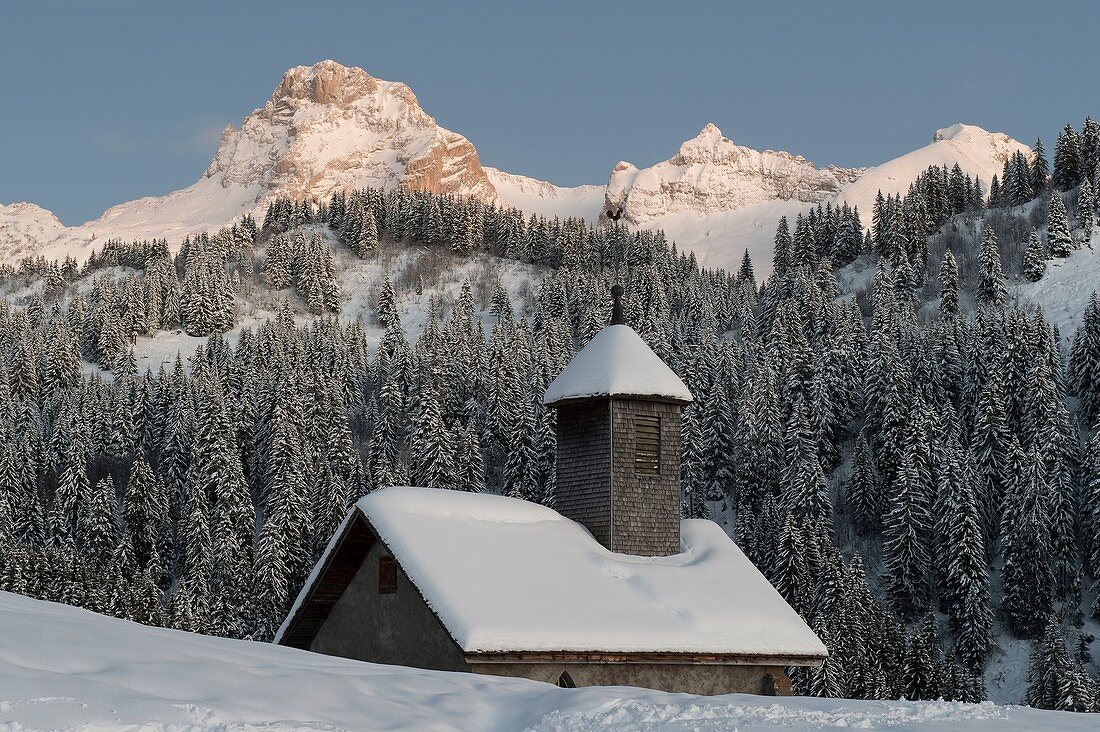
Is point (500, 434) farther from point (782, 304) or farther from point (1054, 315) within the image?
point (1054, 315)

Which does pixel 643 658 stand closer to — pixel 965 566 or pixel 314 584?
pixel 314 584

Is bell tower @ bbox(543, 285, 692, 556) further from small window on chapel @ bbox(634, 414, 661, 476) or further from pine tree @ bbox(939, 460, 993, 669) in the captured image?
pine tree @ bbox(939, 460, 993, 669)

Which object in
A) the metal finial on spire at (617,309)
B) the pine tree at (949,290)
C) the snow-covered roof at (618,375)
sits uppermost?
the pine tree at (949,290)

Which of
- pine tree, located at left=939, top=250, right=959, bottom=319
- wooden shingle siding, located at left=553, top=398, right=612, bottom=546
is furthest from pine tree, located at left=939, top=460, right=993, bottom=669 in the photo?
wooden shingle siding, located at left=553, top=398, right=612, bottom=546

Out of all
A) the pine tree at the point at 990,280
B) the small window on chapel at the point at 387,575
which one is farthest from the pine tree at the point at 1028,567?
the small window on chapel at the point at 387,575

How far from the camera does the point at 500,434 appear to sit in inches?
3775

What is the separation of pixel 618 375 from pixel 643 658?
8856 mm

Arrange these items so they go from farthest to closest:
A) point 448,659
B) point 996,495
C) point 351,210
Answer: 1. point 351,210
2. point 996,495
3. point 448,659

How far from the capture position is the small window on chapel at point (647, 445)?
31.0 m

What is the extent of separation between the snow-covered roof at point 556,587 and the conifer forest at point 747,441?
25080 mm

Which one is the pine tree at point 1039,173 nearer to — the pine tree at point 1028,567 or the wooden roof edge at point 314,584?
the pine tree at point 1028,567

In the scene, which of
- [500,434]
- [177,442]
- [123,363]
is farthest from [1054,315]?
[123,363]

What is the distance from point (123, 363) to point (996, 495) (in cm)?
9364

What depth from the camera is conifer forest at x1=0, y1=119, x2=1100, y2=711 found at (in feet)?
221
